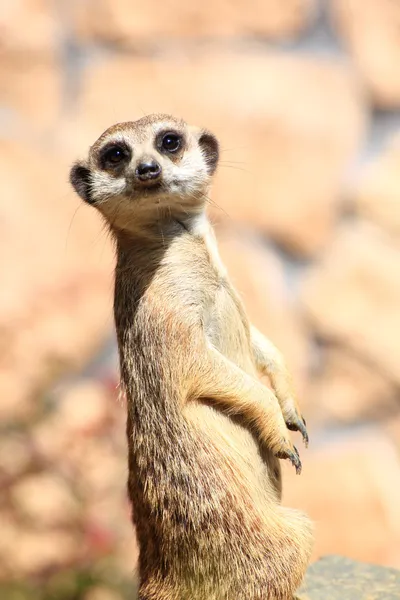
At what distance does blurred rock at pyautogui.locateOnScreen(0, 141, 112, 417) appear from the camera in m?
3.16

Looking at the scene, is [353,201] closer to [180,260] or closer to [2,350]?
[2,350]

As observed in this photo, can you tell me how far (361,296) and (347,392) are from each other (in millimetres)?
341

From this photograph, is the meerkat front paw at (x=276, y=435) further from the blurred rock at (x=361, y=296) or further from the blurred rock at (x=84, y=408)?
the blurred rock at (x=361, y=296)

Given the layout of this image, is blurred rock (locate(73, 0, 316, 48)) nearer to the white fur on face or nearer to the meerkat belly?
the white fur on face

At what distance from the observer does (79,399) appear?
10.7 feet

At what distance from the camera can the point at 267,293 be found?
3297 millimetres

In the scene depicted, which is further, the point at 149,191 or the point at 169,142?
the point at 169,142

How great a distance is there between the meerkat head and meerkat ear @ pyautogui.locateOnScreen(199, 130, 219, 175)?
0.02 m

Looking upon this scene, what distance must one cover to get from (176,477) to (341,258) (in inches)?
68.5

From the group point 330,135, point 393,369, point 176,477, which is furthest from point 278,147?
point 176,477

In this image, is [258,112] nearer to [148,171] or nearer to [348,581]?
[148,171]

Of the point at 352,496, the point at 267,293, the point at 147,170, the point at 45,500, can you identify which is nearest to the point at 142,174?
the point at 147,170

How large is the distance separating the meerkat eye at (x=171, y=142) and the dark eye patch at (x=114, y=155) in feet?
0.24

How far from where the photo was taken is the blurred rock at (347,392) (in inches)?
129
